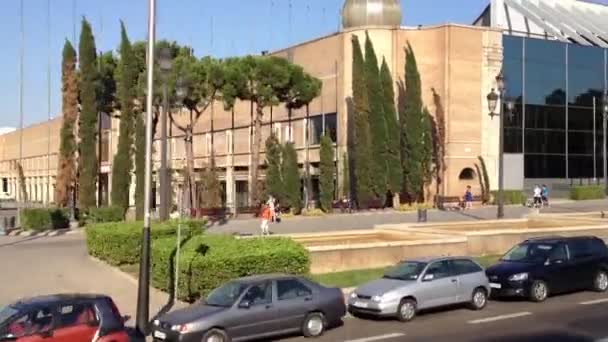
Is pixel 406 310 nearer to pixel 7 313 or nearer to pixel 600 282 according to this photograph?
pixel 600 282

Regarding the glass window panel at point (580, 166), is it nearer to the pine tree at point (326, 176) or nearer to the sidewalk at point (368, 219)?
the sidewalk at point (368, 219)

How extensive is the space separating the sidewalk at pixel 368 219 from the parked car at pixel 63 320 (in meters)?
23.1

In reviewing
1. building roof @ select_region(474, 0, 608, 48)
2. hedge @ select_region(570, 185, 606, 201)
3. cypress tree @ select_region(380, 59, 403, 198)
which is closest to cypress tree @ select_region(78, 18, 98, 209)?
cypress tree @ select_region(380, 59, 403, 198)

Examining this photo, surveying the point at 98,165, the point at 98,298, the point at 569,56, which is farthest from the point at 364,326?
the point at 569,56

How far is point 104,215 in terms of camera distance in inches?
1580

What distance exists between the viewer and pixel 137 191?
42781mm

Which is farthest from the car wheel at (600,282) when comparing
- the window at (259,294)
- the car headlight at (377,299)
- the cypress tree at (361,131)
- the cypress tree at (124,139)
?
the cypress tree at (361,131)

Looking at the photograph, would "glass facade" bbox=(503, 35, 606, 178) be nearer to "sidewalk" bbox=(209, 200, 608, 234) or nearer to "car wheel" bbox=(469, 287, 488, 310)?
"sidewalk" bbox=(209, 200, 608, 234)

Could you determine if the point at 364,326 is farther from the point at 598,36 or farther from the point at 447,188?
the point at 598,36

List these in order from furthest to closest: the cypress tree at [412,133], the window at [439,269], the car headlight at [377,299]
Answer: the cypress tree at [412,133] → the window at [439,269] → the car headlight at [377,299]

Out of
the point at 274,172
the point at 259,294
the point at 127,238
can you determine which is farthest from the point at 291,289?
the point at 274,172

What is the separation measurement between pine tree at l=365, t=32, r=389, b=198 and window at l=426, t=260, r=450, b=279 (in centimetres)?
3402

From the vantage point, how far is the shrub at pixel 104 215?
1577 inches

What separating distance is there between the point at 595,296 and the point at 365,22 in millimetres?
41359
